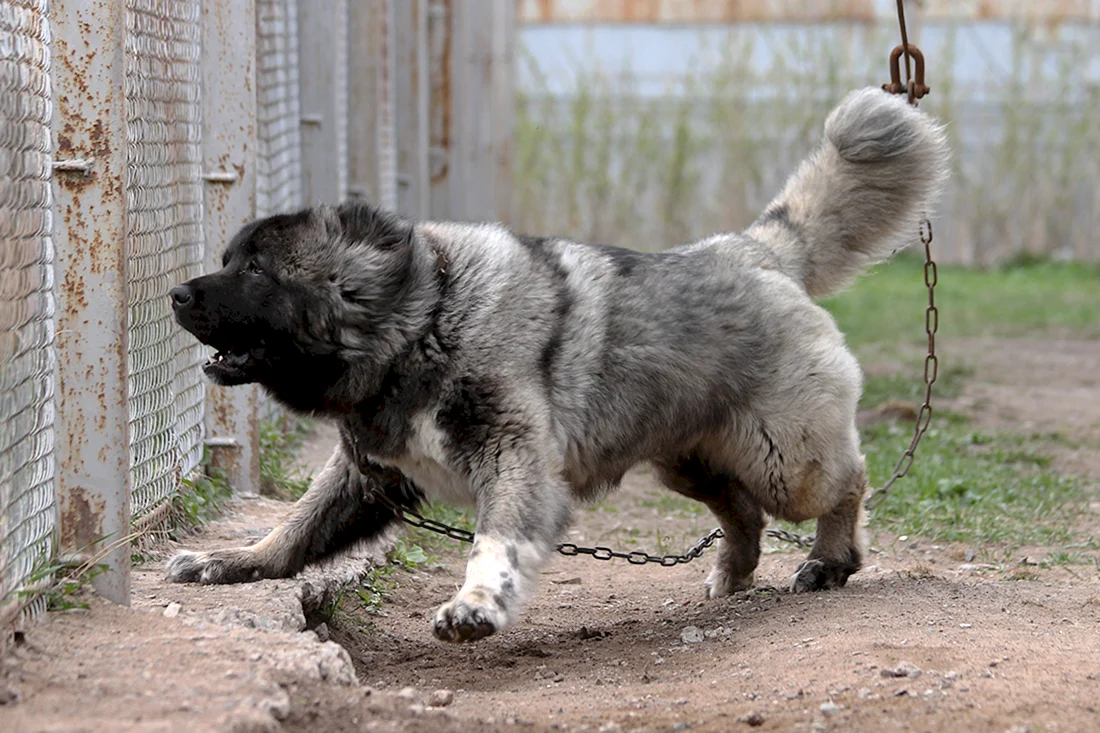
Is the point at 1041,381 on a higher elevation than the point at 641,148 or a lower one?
lower

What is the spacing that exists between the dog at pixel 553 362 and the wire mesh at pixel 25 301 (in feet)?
1.67

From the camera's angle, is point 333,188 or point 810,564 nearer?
point 810,564

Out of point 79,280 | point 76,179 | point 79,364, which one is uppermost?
point 76,179

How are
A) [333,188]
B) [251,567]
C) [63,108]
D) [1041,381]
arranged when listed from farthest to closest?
[1041,381]
[333,188]
[251,567]
[63,108]

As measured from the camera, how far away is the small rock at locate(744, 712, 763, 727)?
3314 millimetres

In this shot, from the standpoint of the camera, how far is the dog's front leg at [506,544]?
3.69 m

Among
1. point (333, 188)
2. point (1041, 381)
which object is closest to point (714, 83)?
point (1041, 381)

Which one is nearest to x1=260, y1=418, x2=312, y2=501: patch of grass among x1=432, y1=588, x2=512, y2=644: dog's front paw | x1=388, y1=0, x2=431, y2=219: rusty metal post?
x1=432, y1=588, x2=512, y2=644: dog's front paw

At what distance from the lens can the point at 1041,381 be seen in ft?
33.2

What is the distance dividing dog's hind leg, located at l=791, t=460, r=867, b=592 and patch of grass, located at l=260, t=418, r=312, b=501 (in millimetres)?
2299

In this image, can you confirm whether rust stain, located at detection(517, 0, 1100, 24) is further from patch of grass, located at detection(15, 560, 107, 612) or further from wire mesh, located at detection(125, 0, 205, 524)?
patch of grass, located at detection(15, 560, 107, 612)

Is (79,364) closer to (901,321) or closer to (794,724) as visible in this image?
(794,724)

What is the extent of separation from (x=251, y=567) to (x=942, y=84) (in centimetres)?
1571

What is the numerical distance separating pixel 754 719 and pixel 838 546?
177 cm
